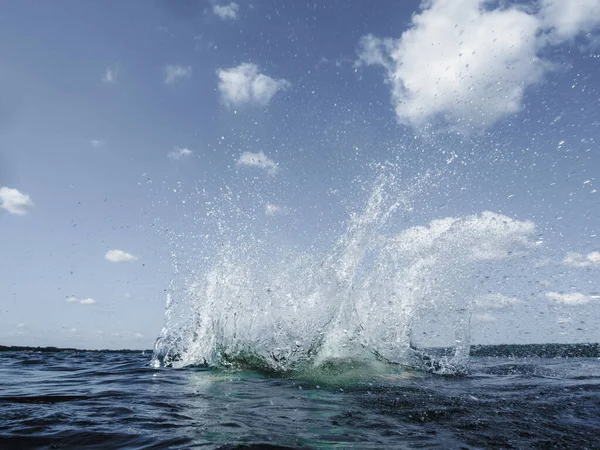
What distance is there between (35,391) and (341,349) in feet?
29.0

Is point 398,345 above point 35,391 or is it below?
above

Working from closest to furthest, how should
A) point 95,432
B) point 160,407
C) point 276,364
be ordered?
1. point 95,432
2. point 160,407
3. point 276,364

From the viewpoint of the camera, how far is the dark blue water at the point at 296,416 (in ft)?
14.8

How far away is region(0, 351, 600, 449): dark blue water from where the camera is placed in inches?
178

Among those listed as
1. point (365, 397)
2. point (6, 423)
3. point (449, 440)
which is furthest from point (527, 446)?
point (6, 423)

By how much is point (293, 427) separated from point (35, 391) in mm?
6869

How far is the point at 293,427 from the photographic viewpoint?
521 centimetres

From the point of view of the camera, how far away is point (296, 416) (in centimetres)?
596

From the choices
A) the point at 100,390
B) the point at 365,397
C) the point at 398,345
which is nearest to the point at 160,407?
the point at 100,390

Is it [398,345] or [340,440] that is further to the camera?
[398,345]

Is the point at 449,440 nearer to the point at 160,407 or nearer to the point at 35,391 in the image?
the point at 160,407

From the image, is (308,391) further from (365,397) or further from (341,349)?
(341,349)

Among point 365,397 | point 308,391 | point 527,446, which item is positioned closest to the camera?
point 527,446

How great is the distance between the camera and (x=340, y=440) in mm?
4602
